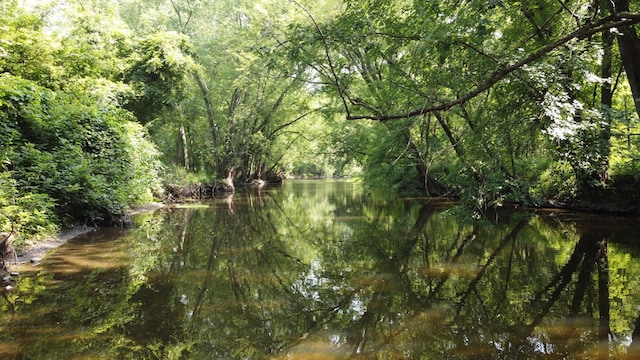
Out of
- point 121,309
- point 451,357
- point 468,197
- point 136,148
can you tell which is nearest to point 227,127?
point 136,148

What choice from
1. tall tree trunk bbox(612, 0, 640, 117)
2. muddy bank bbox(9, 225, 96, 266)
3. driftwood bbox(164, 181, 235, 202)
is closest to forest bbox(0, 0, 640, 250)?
tall tree trunk bbox(612, 0, 640, 117)

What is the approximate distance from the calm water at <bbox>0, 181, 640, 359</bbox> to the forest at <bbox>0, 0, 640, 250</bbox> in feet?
4.29

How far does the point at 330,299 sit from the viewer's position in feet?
15.0

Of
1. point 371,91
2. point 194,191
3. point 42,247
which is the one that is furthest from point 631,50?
point 194,191

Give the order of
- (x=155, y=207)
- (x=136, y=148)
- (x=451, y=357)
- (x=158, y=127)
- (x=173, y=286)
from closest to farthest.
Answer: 1. (x=451, y=357)
2. (x=173, y=286)
3. (x=136, y=148)
4. (x=155, y=207)
5. (x=158, y=127)

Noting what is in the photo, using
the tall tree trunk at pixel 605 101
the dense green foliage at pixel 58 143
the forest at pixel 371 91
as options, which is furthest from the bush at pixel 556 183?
the dense green foliage at pixel 58 143

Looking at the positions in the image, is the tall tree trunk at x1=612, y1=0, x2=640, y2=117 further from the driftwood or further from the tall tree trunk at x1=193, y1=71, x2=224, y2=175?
the tall tree trunk at x1=193, y1=71, x2=224, y2=175

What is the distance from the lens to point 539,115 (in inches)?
205

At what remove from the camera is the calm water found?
3350 millimetres

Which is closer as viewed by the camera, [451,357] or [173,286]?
[451,357]

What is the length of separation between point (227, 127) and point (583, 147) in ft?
76.7

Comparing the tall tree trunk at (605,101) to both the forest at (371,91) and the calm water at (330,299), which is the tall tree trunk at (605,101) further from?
the calm water at (330,299)

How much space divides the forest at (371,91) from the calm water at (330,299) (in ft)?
4.29

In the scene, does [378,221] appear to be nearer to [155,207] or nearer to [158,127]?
[155,207]
